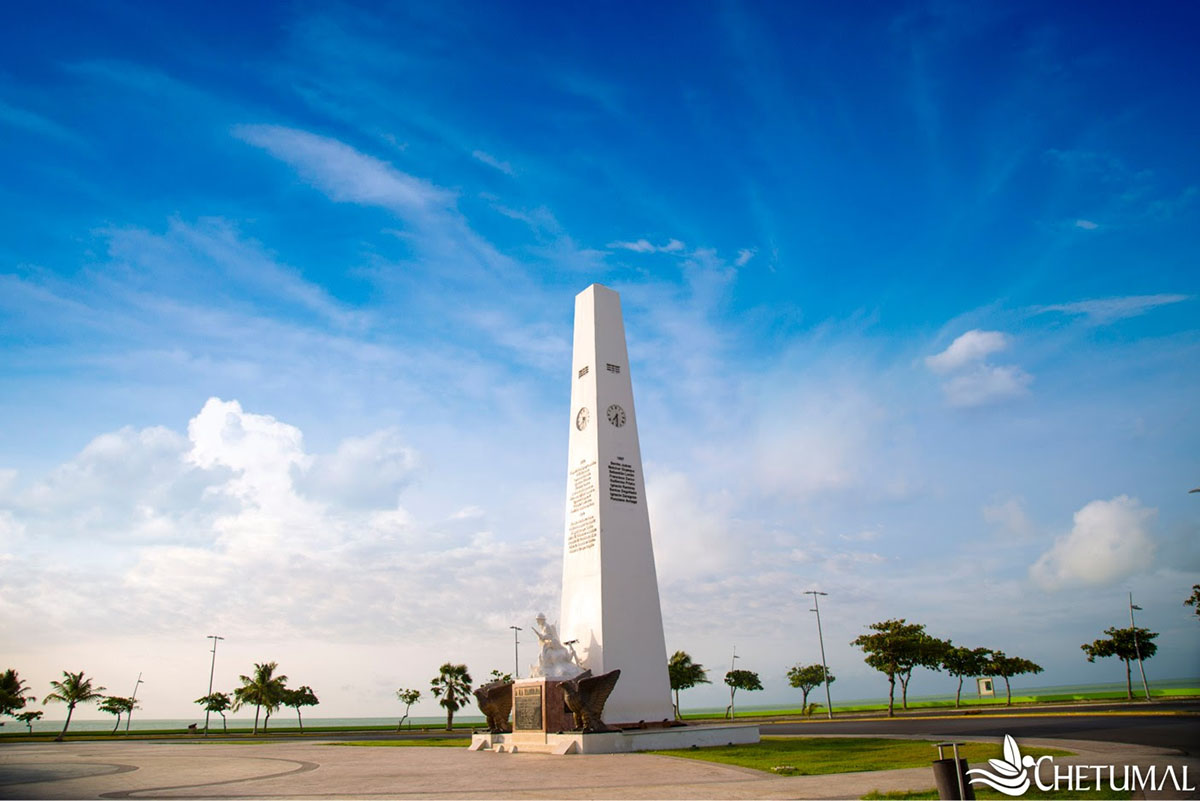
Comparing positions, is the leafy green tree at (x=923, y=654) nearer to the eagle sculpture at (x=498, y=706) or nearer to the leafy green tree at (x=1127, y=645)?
the leafy green tree at (x=1127, y=645)

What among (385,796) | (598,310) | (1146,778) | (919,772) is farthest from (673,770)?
(598,310)

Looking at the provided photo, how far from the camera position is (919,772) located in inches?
556

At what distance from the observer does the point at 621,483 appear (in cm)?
2792

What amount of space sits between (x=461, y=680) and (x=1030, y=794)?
4494cm

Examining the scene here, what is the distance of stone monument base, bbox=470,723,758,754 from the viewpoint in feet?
72.5

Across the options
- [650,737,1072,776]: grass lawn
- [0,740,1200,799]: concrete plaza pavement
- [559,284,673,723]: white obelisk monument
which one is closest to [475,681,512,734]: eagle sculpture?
[559,284,673,723]: white obelisk monument

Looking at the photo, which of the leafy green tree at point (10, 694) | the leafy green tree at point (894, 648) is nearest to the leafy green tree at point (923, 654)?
the leafy green tree at point (894, 648)

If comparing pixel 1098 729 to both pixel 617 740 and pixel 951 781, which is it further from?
pixel 951 781

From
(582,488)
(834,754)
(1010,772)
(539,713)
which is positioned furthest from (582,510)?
(1010,772)

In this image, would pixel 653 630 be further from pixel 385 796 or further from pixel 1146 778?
pixel 1146 778

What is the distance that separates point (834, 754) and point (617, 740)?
20.5 ft

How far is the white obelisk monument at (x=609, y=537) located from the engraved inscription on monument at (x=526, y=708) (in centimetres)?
202

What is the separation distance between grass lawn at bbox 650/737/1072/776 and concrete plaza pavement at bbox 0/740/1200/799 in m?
0.84

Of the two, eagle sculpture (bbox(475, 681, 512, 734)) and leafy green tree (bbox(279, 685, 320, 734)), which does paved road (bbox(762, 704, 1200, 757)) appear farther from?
leafy green tree (bbox(279, 685, 320, 734))
